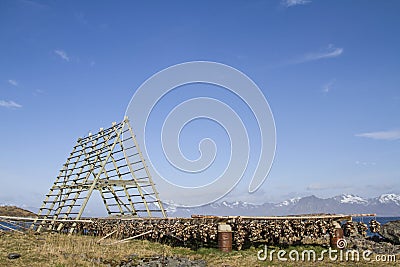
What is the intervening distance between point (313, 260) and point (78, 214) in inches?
441

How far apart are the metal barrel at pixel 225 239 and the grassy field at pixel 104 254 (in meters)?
0.19

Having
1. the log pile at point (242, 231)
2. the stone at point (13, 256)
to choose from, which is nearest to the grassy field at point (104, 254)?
the stone at point (13, 256)

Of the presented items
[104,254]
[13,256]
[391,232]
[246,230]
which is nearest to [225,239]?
[246,230]

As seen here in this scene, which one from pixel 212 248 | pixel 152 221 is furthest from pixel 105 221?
pixel 212 248

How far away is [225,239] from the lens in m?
11.9

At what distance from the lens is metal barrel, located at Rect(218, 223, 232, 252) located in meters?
11.9

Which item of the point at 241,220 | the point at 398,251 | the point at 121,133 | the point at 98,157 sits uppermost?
the point at 121,133

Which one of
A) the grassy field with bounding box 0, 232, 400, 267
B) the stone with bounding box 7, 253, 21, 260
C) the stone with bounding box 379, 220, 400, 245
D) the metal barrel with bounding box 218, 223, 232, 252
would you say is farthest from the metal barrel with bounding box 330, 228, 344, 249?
the stone with bounding box 7, 253, 21, 260

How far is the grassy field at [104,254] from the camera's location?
10008mm

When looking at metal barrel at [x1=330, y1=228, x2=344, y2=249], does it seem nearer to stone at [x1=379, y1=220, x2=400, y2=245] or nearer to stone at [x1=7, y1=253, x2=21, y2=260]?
stone at [x1=379, y1=220, x2=400, y2=245]

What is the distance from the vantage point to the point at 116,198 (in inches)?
796

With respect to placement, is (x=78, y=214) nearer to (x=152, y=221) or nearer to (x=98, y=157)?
(x=98, y=157)

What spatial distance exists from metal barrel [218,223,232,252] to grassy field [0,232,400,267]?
193 millimetres

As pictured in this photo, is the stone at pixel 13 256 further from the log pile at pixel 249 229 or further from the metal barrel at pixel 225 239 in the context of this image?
the metal barrel at pixel 225 239
